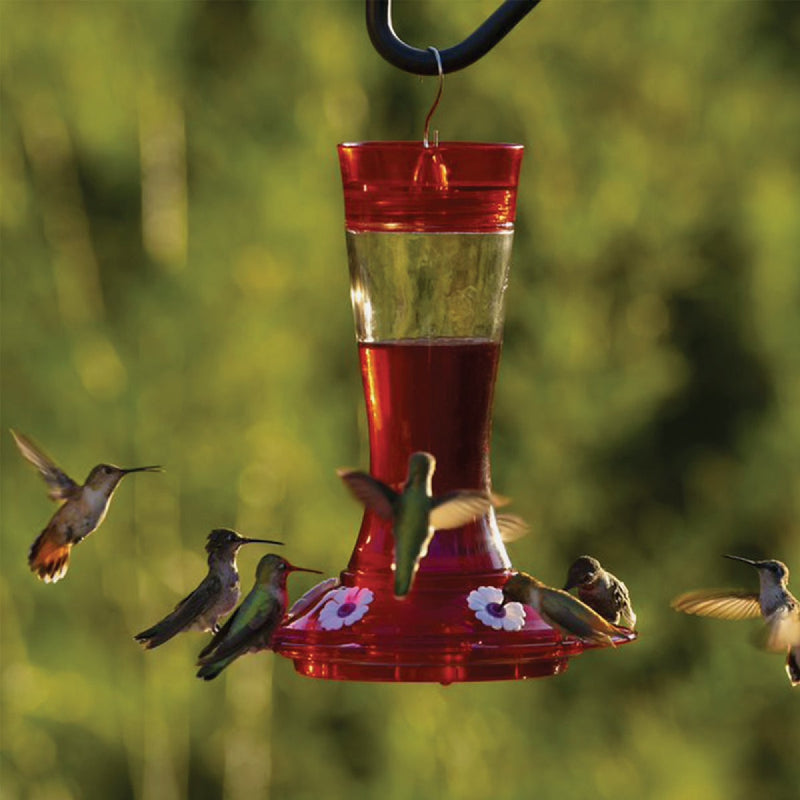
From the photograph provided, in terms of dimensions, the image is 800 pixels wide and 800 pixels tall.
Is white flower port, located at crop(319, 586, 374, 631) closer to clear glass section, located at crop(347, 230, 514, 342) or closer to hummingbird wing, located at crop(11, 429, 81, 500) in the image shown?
clear glass section, located at crop(347, 230, 514, 342)

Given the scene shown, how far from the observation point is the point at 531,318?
784cm

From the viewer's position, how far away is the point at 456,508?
2.96m

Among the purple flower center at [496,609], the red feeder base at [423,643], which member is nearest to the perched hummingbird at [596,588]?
the red feeder base at [423,643]

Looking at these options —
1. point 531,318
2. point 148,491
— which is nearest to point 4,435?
point 148,491

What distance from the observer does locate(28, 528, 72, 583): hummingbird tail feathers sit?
424 cm

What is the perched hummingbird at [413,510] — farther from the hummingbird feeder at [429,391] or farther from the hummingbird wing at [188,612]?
the hummingbird wing at [188,612]

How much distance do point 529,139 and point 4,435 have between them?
99.5 inches

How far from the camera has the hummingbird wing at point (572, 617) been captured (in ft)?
10.1

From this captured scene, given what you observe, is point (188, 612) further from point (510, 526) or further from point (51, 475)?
point (51, 475)

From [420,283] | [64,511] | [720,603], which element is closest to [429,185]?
[420,283]

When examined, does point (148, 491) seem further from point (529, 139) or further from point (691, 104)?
point (691, 104)

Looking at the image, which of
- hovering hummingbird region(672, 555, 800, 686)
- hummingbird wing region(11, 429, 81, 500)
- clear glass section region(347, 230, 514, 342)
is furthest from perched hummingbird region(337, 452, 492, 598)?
hummingbird wing region(11, 429, 81, 500)

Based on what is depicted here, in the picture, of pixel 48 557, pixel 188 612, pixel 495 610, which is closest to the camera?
pixel 495 610

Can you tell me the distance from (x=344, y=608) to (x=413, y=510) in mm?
279
